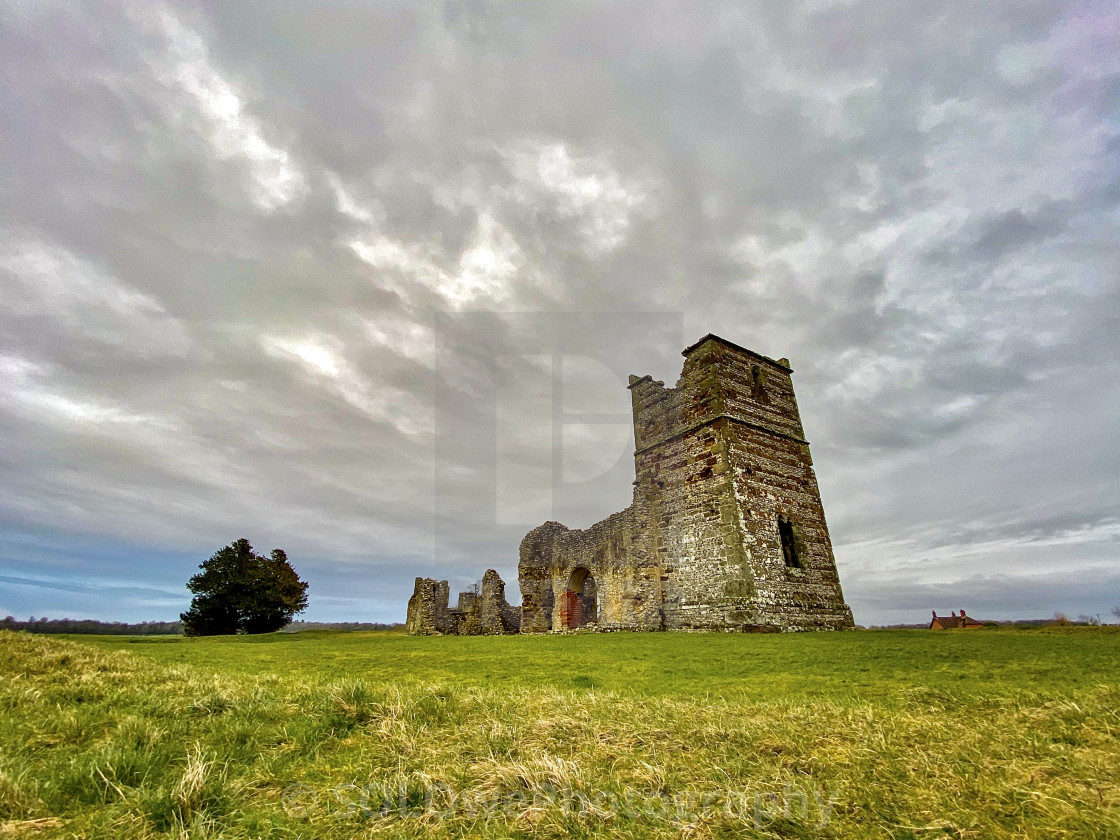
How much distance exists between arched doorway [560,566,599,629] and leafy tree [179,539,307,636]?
68.1ft

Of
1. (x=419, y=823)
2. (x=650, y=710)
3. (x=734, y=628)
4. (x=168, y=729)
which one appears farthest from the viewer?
(x=734, y=628)

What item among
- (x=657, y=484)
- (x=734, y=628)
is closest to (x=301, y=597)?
(x=657, y=484)

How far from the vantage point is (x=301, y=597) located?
1406 inches

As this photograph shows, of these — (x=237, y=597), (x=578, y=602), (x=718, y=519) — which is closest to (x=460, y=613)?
(x=578, y=602)

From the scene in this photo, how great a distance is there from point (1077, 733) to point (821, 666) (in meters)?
3.72

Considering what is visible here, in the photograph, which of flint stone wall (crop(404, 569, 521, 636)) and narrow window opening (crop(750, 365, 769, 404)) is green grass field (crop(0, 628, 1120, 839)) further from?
flint stone wall (crop(404, 569, 521, 636))

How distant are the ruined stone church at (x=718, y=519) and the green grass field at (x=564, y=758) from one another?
34.8ft

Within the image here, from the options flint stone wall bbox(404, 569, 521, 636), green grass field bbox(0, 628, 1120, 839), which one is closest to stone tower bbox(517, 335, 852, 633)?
flint stone wall bbox(404, 569, 521, 636)

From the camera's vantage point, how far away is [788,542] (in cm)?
1644

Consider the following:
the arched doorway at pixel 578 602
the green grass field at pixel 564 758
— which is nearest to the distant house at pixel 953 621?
the arched doorway at pixel 578 602

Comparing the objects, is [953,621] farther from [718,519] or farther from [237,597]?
[237,597]

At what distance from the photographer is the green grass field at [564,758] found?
6.15 feet

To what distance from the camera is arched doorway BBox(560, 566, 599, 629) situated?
21.5 meters

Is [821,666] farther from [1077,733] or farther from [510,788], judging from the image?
[510,788]
